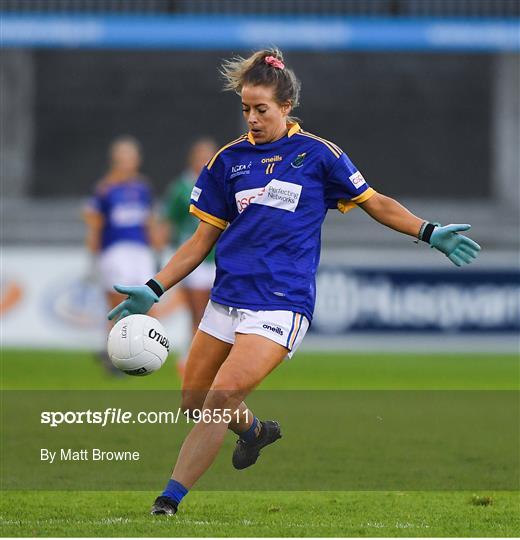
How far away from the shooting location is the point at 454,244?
6.37 meters

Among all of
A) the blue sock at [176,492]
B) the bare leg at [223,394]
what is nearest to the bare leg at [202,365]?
the bare leg at [223,394]

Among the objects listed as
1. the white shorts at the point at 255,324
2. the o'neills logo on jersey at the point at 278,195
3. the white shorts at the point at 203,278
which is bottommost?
the white shorts at the point at 203,278

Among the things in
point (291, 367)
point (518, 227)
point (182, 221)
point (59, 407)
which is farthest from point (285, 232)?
point (518, 227)

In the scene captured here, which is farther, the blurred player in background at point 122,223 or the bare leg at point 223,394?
the blurred player in background at point 122,223

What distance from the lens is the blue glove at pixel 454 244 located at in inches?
249

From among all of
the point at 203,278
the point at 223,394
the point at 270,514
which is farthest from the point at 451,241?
the point at 203,278

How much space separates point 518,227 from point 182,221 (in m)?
10.3

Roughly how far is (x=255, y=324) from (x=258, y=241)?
16.1 inches

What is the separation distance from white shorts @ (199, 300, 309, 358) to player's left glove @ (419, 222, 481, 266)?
2.42 ft

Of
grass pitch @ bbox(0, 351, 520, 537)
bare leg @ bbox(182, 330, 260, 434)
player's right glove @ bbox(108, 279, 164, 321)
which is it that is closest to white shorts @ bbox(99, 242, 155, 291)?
grass pitch @ bbox(0, 351, 520, 537)

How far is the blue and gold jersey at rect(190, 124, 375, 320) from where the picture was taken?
20.4 feet

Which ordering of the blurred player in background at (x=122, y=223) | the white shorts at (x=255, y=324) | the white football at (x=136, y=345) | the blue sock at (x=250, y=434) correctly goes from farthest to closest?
the blurred player in background at (x=122, y=223) < the blue sock at (x=250, y=434) < the white football at (x=136, y=345) < the white shorts at (x=255, y=324)

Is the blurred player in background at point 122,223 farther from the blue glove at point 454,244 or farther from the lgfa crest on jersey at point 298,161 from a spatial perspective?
the blue glove at point 454,244

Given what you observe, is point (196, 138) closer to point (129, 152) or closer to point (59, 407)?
point (129, 152)
